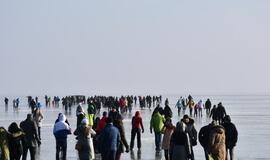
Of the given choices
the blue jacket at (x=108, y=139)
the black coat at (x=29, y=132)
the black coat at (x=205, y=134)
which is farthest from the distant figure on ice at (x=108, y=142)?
the black coat at (x=29, y=132)

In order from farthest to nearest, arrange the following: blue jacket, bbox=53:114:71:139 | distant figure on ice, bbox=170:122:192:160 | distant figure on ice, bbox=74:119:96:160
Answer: blue jacket, bbox=53:114:71:139 → distant figure on ice, bbox=74:119:96:160 → distant figure on ice, bbox=170:122:192:160

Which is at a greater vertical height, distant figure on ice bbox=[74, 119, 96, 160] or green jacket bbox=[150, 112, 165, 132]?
green jacket bbox=[150, 112, 165, 132]

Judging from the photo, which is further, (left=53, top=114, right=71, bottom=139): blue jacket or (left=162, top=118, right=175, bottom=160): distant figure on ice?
(left=53, top=114, right=71, bottom=139): blue jacket

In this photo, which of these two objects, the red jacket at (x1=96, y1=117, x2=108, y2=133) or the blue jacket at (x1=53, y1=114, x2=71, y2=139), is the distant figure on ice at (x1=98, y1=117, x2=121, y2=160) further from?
the red jacket at (x1=96, y1=117, x2=108, y2=133)

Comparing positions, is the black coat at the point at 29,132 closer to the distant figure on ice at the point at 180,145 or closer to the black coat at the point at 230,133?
the distant figure on ice at the point at 180,145

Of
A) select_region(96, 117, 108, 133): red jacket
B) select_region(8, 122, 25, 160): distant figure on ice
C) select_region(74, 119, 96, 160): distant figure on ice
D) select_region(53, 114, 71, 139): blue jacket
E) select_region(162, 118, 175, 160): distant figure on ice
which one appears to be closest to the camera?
select_region(74, 119, 96, 160): distant figure on ice

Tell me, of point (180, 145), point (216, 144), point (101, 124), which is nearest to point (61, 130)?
point (101, 124)

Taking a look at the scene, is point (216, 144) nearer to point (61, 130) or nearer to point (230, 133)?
point (230, 133)

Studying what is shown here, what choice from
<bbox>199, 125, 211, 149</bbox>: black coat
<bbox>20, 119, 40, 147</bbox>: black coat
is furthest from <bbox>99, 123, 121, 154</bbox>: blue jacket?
<bbox>20, 119, 40, 147</bbox>: black coat

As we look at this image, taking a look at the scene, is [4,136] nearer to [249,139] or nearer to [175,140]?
[175,140]

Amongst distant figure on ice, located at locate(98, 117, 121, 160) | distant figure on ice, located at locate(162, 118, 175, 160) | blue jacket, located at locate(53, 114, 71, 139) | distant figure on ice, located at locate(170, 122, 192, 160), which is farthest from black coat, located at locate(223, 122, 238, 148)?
blue jacket, located at locate(53, 114, 71, 139)

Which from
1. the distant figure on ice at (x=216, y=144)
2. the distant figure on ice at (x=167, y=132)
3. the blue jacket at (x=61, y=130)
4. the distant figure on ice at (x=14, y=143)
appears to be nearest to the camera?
the distant figure on ice at (x=216, y=144)

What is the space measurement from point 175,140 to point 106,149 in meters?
1.59

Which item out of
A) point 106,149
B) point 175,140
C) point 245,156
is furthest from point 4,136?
point 245,156
